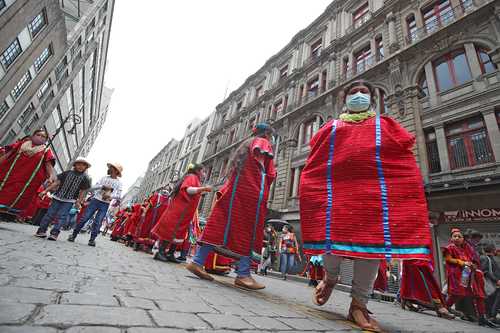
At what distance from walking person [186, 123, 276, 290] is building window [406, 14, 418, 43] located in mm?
13433

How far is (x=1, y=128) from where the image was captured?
51.4 feet

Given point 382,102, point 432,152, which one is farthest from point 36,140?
point 382,102

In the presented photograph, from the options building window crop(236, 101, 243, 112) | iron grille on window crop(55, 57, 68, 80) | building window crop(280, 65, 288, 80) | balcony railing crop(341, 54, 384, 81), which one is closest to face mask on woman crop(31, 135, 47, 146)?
balcony railing crop(341, 54, 384, 81)

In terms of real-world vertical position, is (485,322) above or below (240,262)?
below

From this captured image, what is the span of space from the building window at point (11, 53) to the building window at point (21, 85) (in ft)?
5.16

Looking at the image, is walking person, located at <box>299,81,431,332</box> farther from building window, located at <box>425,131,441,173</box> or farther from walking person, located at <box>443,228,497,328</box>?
building window, located at <box>425,131,441,173</box>

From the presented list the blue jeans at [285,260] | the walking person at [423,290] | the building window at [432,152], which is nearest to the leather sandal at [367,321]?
the walking person at [423,290]

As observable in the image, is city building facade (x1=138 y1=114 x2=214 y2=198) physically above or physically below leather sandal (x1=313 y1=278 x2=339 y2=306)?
Result: above

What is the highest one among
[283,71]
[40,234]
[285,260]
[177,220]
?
[283,71]

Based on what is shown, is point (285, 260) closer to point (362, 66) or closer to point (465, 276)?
point (465, 276)

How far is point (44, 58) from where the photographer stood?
61.0ft

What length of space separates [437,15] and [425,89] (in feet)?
13.1

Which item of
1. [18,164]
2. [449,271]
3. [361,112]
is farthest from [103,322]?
[449,271]

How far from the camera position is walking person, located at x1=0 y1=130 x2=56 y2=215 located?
4785mm
